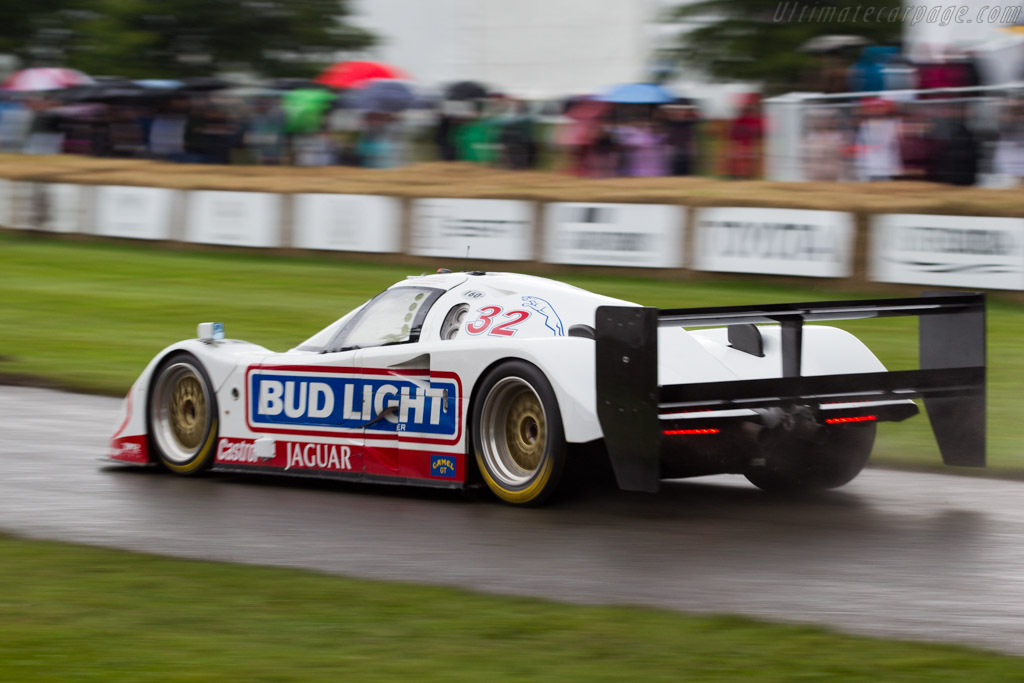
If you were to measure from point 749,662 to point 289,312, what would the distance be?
1353 cm

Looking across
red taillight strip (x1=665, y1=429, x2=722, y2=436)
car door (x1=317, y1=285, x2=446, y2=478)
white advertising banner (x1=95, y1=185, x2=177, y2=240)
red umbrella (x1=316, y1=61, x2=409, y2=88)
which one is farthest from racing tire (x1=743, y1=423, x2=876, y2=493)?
red umbrella (x1=316, y1=61, x2=409, y2=88)

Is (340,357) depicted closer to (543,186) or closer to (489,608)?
(489,608)

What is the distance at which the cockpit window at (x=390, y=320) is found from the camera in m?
8.12

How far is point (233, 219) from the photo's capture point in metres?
22.3

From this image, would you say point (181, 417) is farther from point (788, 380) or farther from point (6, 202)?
point (6, 202)

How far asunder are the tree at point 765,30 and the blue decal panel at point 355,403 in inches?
751

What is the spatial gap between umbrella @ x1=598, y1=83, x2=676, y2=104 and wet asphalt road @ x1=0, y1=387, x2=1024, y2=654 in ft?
37.3

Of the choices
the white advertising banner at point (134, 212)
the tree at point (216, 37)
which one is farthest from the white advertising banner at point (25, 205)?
the tree at point (216, 37)

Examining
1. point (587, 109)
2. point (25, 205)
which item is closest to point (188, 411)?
point (587, 109)

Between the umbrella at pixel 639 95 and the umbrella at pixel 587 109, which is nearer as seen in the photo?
the umbrella at pixel 639 95

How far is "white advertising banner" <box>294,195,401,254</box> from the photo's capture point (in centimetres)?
2045

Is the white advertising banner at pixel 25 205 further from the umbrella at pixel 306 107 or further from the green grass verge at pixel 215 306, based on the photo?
the umbrella at pixel 306 107

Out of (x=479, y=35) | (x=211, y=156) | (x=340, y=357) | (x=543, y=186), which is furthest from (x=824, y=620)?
(x=479, y=35)

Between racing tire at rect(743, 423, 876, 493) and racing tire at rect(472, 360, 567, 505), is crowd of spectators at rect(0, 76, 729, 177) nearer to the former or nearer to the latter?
racing tire at rect(743, 423, 876, 493)
